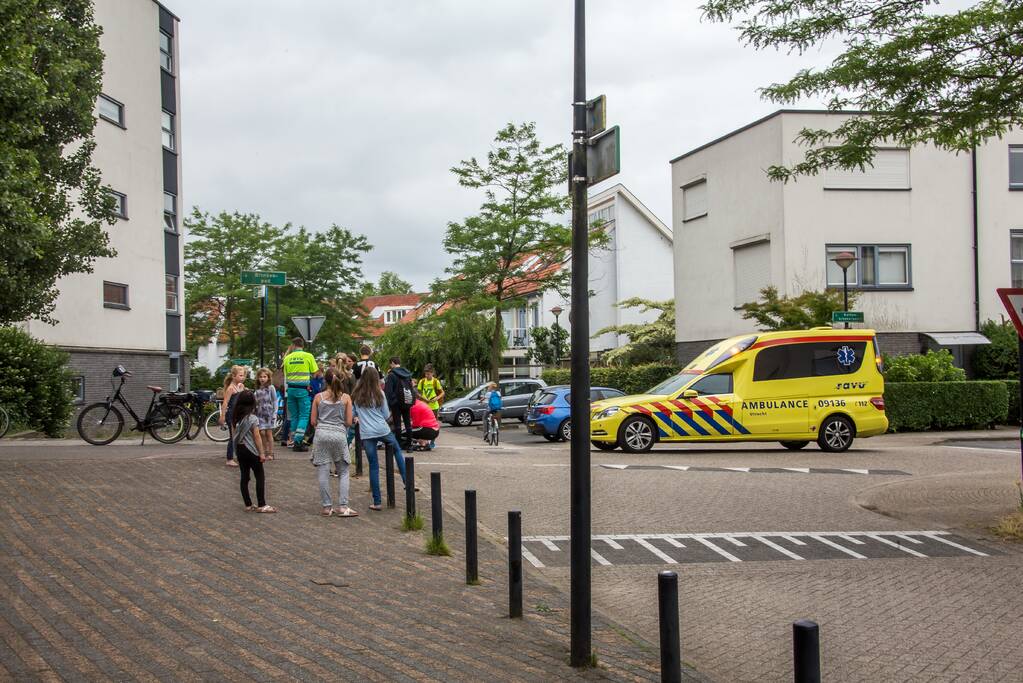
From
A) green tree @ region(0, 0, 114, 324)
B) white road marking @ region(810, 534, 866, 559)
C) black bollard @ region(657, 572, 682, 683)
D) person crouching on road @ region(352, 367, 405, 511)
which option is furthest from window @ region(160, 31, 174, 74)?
black bollard @ region(657, 572, 682, 683)

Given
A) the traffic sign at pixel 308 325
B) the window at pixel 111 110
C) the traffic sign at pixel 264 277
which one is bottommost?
the traffic sign at pixel 308 325

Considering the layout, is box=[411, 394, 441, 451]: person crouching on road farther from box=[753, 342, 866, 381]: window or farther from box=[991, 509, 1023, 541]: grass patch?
box=[991, 509, 1023, 541]: grass patch

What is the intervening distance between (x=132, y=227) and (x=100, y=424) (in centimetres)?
1239

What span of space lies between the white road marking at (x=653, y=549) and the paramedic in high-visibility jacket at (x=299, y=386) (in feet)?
26.0

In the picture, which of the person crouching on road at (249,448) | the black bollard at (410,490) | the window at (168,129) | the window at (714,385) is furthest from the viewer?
the window at (168,129)

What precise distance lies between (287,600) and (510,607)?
1601 millimetres

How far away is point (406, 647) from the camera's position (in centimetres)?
597

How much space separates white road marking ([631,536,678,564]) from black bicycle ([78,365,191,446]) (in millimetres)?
10902

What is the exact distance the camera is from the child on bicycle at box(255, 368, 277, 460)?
15.6 metres

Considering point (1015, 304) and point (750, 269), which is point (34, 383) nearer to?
point (1015, 304)

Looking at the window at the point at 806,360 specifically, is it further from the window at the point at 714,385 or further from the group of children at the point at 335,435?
the group of children at the point at 335,435

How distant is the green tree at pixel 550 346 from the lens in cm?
4941

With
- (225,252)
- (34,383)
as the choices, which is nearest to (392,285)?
(225,252)

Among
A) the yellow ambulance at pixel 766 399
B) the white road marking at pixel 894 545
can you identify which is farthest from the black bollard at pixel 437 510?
the yellow ambulance at pixel 766 399
